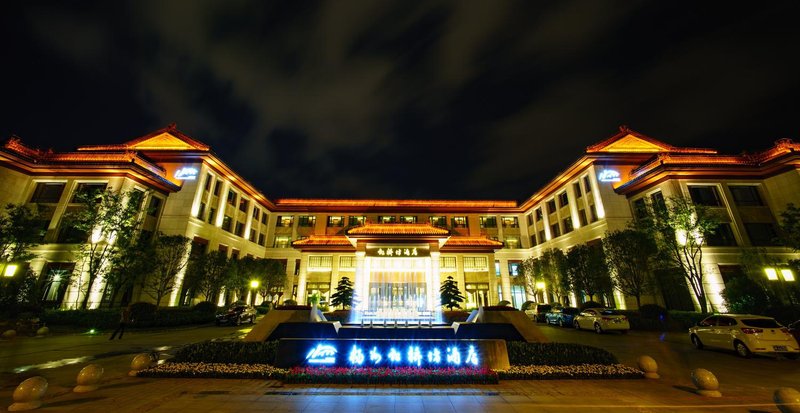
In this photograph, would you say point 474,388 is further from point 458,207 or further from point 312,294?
point 458,207

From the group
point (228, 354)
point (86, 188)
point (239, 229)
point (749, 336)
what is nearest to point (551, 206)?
point (749, 336)

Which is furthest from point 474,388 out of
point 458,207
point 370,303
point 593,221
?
point 458,207

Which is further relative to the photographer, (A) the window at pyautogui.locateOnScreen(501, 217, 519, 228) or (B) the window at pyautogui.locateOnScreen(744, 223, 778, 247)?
(A) the window at pyautogui.locateOnScreen(501, 217, 519, 228)

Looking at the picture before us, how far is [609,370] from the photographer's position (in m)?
8.78

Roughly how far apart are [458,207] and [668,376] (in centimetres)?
3897

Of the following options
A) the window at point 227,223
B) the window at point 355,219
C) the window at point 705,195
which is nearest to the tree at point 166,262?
the window at point 227,223

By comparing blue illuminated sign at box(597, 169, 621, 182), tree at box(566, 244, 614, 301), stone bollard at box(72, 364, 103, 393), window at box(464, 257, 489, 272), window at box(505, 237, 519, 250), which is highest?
blue illuminated sign at box(597, 169, 621, 182)

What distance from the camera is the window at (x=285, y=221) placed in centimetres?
4734

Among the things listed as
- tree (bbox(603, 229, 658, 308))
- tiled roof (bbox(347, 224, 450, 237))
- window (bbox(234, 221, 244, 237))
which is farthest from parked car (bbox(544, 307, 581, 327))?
window (bbox(234, 221, 244, 237))

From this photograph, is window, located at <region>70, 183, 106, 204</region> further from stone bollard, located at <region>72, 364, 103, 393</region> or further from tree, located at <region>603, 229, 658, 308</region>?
tree, located at <region>603, 229, 658, 308</region>

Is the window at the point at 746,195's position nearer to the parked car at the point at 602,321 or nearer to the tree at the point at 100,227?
the parked car at the point at 602,321

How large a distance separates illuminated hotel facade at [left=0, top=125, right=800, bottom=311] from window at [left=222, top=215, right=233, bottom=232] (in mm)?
249

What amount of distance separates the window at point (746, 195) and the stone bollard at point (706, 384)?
103ft

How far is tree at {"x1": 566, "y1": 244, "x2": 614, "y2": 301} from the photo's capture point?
27.1m
